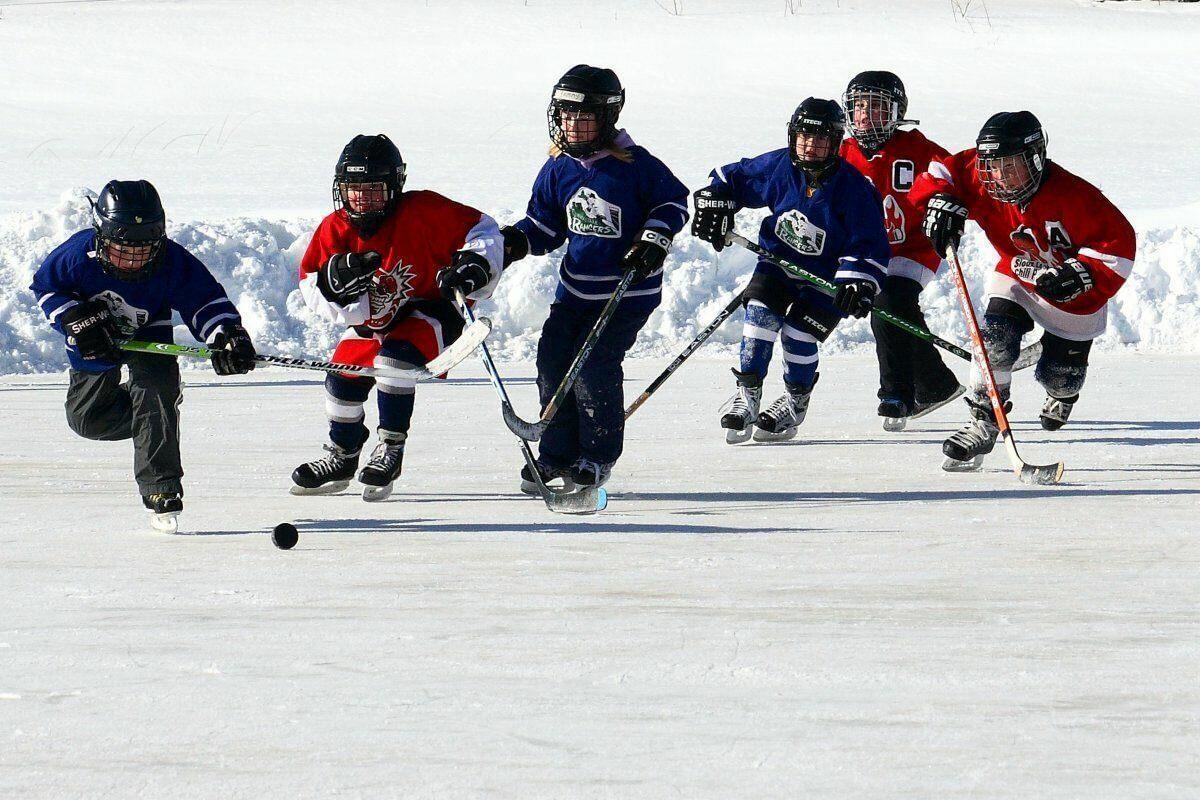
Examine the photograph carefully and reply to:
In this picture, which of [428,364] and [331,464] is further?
[331,464]

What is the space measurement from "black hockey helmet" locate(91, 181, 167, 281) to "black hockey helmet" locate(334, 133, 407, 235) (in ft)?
2.20

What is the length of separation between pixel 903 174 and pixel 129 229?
3.31 metres

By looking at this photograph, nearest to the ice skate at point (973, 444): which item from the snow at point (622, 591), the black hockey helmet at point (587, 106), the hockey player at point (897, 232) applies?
the snow at point (622, 591)

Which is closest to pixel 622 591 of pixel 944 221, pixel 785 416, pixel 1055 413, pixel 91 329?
pixel 91 329

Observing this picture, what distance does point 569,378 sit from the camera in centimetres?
491

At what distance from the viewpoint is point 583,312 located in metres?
5.12

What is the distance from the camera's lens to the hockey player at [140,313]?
4.21m

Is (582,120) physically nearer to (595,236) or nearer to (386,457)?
(595,236)

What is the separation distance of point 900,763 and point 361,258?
8.90 ft

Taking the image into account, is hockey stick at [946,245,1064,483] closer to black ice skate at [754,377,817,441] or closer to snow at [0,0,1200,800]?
snow at [0,0,1200,800]

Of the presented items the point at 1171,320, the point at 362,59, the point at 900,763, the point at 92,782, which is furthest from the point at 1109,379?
the point at 362,59

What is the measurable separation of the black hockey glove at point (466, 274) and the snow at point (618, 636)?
0.65 meters

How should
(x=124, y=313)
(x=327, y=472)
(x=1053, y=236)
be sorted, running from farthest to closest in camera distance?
(x=1053, y=236) → (x=327, y=472) → (x=124, y=313)

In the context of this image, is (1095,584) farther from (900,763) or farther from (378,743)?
(378,743)
